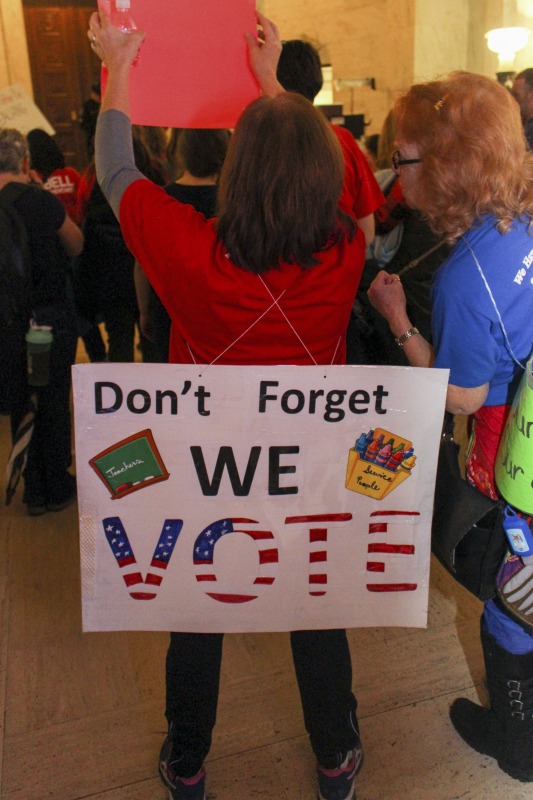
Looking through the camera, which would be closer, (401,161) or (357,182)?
(401,161)

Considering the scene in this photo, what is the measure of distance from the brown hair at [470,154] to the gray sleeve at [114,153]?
1.96 ft

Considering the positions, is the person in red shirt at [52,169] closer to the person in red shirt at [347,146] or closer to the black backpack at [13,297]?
the black backpack at [13,297]

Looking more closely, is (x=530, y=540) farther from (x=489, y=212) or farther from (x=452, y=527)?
(x=489, y=212)

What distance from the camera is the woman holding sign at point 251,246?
137 cm

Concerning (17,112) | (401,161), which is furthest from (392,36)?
(401,161)

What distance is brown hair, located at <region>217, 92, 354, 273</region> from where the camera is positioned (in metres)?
1.36

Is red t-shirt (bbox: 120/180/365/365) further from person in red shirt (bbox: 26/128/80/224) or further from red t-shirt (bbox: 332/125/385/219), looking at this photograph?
person in red shirt (bbox: 26/128/80/224)

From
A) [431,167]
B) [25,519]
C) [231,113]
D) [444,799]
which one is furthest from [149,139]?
[444,799]

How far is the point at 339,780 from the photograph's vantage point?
1827 millimetres

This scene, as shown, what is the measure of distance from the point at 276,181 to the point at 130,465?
619mm

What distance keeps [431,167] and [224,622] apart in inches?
41.3

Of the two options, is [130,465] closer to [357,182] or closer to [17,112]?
[357,182]

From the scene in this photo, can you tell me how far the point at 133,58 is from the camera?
158 cm

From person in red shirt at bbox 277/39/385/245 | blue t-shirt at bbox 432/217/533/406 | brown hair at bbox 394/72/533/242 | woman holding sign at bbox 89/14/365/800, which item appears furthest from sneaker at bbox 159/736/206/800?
person in red shirt at bbox 277/39/385/245
